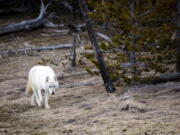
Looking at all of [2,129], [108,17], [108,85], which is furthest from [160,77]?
[2,129]

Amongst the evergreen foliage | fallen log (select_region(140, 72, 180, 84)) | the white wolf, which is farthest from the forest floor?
the evergreen foliage

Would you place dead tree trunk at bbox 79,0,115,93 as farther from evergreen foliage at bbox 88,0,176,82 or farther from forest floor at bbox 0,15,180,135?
forest floor at bbox 0,15,180,135

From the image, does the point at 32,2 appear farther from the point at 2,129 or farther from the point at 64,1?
the point at 2,129

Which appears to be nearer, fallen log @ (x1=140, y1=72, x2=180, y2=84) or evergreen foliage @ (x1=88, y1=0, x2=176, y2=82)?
evergreen foliage @ (x1=88, y1=0, x2=176, y2=82)

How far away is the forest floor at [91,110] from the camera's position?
7.52 meters

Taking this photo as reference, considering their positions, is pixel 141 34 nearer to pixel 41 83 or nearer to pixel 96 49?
pixel 96 49

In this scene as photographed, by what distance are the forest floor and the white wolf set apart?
1.11ft

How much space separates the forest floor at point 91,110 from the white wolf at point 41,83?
1.11ft

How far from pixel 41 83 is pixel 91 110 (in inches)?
77.0

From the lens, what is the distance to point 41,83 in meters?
10.6

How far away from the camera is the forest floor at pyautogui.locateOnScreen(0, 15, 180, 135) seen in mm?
7520

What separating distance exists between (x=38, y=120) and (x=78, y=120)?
1.05 m

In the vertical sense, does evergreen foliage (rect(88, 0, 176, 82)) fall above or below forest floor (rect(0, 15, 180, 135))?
above

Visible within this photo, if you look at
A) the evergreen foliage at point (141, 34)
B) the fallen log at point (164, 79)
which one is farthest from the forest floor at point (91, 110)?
the evergreen foliage at point (141, 34)
